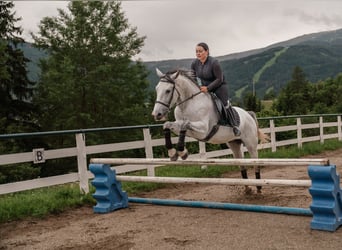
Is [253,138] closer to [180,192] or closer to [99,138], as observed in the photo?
[180,192]

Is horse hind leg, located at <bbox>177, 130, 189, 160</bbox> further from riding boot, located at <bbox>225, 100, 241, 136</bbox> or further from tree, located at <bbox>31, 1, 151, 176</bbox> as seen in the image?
tree, located at <bbox>31, 1, 151, 176</bbox>

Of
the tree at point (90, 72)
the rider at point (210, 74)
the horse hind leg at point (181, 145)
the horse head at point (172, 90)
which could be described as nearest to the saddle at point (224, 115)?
the rider at point (210, 74)

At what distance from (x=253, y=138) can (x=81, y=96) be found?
26595 millimetres

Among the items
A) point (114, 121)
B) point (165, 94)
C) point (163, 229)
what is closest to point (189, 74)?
point (165, 94)

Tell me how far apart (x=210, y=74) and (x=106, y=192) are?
101 inches

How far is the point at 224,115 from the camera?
22.6ft

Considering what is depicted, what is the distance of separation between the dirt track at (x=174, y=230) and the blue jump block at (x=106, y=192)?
0.14 meters

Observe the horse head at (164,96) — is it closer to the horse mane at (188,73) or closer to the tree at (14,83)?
the horse mane at (188,73)

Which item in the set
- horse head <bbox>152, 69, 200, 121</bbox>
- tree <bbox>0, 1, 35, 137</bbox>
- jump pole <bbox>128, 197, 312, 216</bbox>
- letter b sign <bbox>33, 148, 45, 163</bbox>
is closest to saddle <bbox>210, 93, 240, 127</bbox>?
horse head <bbox>152, 69, 200, 121</bbox>

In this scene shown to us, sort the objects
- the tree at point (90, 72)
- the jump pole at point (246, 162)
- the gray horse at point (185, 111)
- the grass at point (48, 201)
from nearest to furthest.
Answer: the jump pole at point (246, 162)
the gray horse at point (185, 111)
the grass at point (48, 201)
the tree at point (90, 72)

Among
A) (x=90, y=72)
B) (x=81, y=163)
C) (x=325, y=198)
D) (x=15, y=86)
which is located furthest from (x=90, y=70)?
(x=325, y=198)

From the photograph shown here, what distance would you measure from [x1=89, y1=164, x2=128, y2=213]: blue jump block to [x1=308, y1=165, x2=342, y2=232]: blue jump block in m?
3.19

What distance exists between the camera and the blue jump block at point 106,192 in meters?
6.77

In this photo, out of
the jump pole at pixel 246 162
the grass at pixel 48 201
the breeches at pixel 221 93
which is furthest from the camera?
the breeches at pixel 221 93
